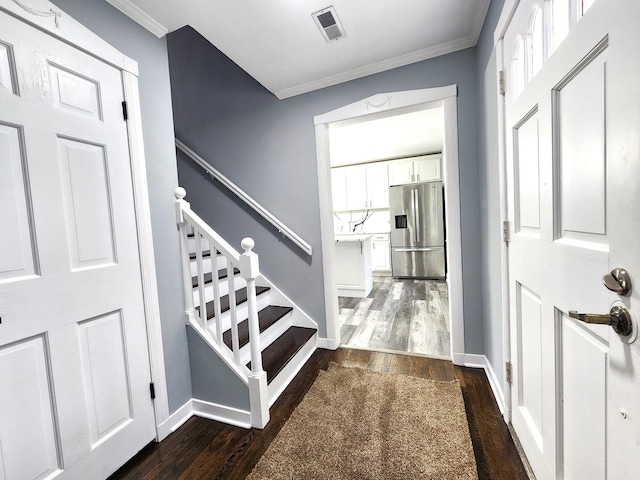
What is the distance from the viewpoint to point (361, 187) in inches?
220

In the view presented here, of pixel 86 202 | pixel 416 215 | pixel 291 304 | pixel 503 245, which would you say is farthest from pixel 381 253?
pixel 86 202

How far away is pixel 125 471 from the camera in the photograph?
1.30 m

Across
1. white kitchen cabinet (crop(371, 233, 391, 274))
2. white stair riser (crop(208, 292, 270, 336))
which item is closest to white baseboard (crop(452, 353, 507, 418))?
white stair riser (crop(208, 292, 270, 336))

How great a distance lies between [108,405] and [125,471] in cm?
35

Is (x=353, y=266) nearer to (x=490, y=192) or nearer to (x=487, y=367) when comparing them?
(x=487, y=367)

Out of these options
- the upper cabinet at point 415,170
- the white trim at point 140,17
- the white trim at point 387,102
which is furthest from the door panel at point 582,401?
the upper cabinet at point 415,170

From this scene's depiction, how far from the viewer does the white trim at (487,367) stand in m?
1.54

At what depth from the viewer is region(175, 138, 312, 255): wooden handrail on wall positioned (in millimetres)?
2432

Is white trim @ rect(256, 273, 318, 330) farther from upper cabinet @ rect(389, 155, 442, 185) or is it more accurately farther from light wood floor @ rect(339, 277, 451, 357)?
upper cabinet @ rect(389, 155, 442, 185)

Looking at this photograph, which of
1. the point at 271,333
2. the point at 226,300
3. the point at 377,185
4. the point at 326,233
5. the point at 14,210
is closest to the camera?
the point at 14,210

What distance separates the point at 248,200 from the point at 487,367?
7.72 ft

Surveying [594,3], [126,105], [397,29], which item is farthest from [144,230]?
[397,29]

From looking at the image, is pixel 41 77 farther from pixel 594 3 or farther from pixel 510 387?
pixel 510 387

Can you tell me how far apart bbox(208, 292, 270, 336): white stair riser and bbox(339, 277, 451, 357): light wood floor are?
2.81 feet
